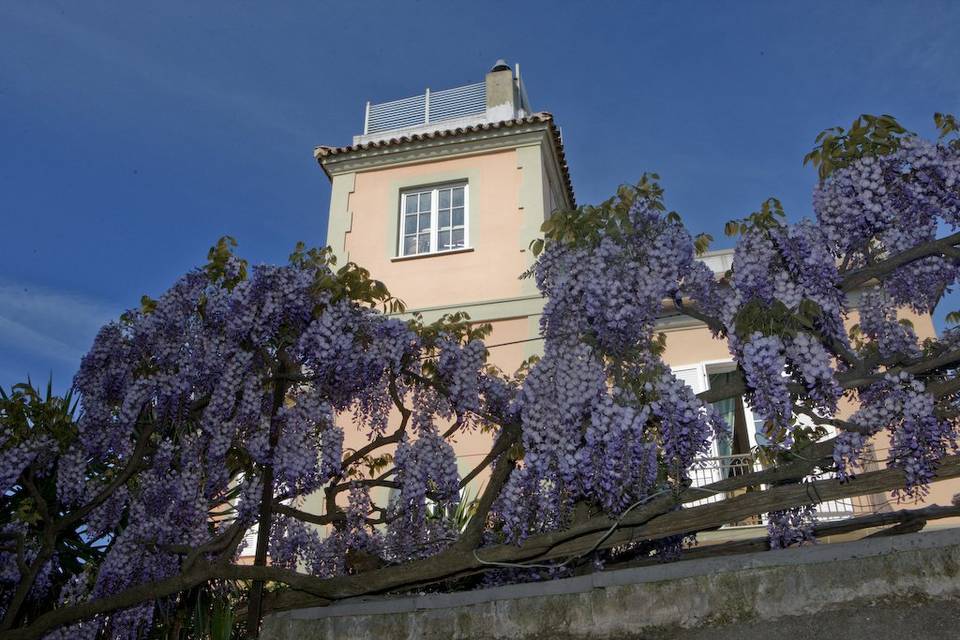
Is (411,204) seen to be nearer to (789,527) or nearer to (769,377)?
(789,527)

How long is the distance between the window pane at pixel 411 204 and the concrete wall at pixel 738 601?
8.96 meters

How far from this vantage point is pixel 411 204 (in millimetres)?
12555

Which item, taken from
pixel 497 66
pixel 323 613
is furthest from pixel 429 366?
pixel 497 66

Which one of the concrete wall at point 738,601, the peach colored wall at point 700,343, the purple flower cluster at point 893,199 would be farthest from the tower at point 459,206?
the concrete wall at point 738,601

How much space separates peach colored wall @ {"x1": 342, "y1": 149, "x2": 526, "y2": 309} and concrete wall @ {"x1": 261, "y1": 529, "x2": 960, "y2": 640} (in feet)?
24.0

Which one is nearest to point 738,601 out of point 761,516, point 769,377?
point 769,377

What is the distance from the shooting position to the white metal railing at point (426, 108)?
13.8 meters

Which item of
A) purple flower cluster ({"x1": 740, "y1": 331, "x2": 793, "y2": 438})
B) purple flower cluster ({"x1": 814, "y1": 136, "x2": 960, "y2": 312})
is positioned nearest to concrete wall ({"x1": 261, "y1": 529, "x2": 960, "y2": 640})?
purple flower cluster ({"x1": 740, "y1": 331, "x2": 793, "y2": 438})

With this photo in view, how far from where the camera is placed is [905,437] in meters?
4.12

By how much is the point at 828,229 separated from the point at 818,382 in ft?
3.48

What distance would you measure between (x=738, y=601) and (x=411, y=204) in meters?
9.85

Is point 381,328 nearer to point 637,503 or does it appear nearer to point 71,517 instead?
point 637,503

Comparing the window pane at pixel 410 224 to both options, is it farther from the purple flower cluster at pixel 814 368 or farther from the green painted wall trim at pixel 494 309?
the purple flower cluster at pixel 814 368

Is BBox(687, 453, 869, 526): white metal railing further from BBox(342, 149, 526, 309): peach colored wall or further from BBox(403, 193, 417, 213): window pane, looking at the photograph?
BBox(403, 193, 417, 213): window pane
